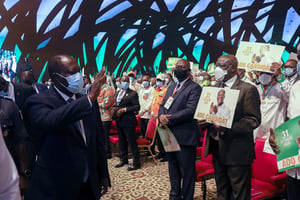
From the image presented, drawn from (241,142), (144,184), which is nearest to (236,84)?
(241,142)

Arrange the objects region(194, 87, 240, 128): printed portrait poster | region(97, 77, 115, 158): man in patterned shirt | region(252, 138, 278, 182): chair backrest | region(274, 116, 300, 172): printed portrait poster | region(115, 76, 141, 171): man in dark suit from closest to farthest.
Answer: region(274, 116, 300, 172): printed portrait poster < region(194, 87, 240, 128): printed portrait poster < region(252, 138, 278, 182): chair backrest < region(115, 76, 141, 171): man in dark suit < region(97, 77, 115, 158): man in patterned shirt

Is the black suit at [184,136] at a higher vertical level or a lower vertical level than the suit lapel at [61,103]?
lower

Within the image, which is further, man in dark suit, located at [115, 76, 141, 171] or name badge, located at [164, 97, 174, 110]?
man in dark suit, located at [115, 76, 141, 171]

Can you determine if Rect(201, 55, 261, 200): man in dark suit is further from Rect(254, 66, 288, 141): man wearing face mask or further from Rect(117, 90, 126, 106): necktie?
Rect(117, 90, 126, 106): necktie

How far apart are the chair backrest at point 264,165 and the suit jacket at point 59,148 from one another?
6.42 ft

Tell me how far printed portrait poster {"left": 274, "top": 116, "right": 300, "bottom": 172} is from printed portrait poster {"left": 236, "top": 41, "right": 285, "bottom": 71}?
4.43ft

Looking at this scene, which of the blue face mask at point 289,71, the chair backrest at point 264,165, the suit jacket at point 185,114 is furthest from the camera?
the blue face mask at point 289,71

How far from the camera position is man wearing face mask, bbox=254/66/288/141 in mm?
4295

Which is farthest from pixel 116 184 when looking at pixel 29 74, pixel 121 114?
pixel 29 74

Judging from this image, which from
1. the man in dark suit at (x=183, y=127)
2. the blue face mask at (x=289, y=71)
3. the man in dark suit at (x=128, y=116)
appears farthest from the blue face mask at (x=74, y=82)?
the blue face mask at (x=289, y=71)

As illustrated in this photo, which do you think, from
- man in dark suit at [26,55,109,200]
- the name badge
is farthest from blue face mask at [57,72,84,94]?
the name badge

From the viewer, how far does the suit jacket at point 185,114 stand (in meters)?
3.08

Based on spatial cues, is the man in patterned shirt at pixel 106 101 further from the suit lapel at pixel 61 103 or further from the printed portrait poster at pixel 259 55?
the suit lapel at pixel 61 103

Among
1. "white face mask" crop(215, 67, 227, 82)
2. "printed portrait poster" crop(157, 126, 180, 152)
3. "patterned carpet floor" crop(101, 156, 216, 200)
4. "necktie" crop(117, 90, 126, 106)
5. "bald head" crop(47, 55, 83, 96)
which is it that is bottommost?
"patterned carpet floor" crop(101, 156, 216, 200)
